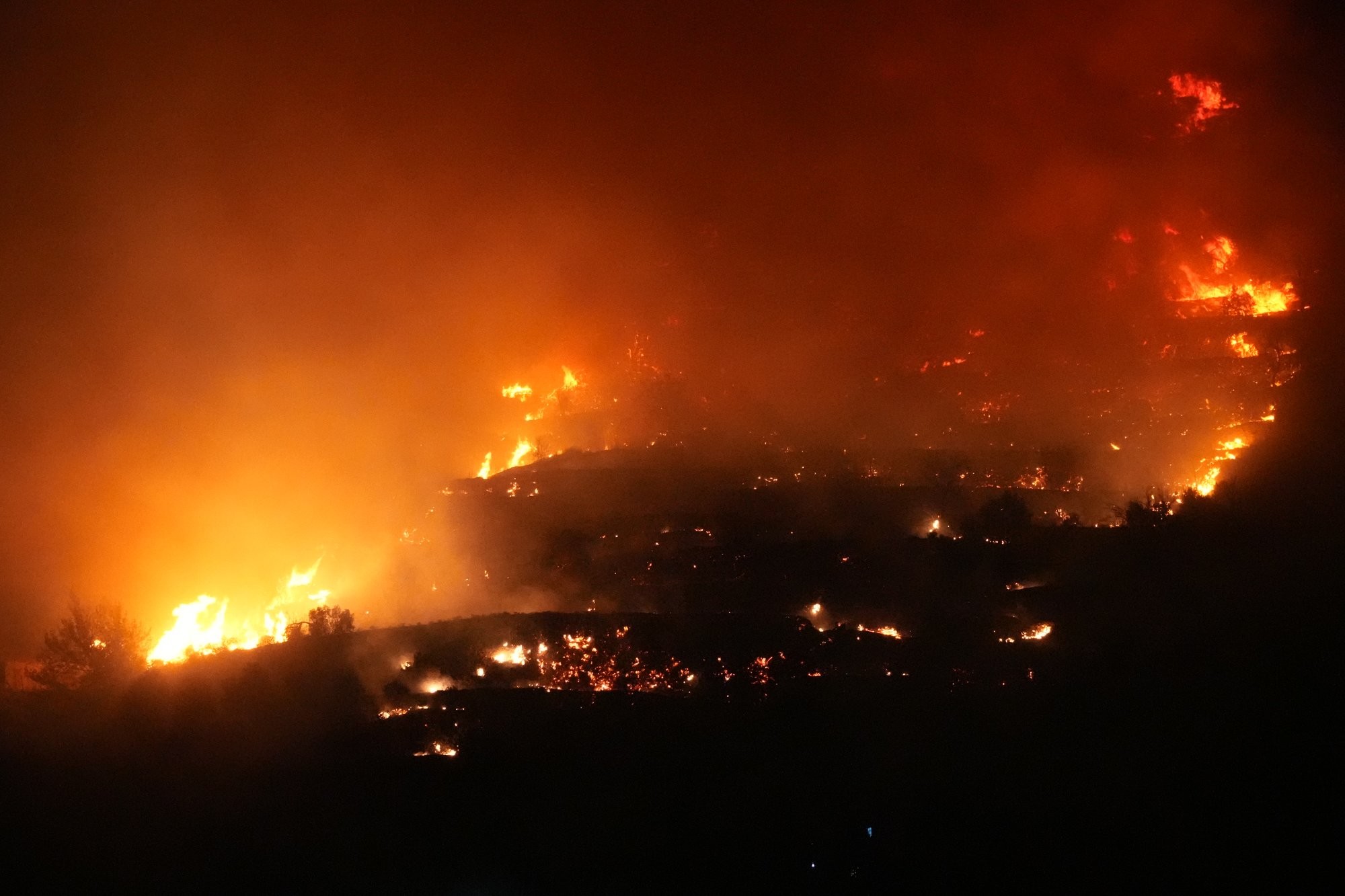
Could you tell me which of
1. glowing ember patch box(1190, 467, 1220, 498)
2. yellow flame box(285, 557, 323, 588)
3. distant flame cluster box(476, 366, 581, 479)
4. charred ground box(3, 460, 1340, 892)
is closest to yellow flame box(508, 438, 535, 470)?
distant flame cluster box(476, 366, 581, 479)

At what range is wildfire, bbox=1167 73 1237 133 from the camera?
36.0m

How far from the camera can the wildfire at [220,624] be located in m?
32.0

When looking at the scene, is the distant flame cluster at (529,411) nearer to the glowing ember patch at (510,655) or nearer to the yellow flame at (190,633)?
the yellow flame at (190,633)

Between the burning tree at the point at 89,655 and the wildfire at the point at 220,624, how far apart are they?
1.20m

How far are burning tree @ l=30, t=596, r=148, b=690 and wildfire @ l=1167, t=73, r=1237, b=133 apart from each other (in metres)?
44.2

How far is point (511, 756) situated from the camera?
23.0 metres

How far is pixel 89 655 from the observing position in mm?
29328

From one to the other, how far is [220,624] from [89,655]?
4793 mm

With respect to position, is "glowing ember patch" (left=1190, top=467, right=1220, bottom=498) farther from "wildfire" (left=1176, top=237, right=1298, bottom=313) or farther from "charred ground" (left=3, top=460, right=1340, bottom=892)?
"wildfire" (left=1176, top=237, right=1298, bottom=313)

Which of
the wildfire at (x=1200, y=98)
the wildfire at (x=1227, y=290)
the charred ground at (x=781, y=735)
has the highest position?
the wildfire at (x=1200, y=98)

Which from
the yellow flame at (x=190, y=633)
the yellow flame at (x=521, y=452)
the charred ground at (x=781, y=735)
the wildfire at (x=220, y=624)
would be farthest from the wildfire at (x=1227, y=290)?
the yellow flame at (x=190, y=633)

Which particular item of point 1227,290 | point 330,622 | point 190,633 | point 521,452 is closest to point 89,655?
point 190,633

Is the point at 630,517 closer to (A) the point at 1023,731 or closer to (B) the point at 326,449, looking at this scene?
(A) the point at 1023,731

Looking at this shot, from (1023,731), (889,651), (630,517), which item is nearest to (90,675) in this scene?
(630,517)
